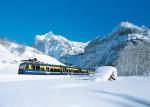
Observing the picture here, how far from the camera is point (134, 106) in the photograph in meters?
16.8

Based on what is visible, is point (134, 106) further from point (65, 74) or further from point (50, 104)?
point (65, 74)

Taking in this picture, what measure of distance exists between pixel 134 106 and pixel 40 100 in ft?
17.9

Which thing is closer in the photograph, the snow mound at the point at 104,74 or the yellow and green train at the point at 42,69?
the snow mound at the point at 104,74

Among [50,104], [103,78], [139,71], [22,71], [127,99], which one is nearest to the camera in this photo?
[50,104]

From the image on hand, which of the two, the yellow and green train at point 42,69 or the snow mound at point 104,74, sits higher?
the yellow and green train at point 42,69

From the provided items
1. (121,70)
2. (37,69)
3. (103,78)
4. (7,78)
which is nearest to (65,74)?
(37,69)

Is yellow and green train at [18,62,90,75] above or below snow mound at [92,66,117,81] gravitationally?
above

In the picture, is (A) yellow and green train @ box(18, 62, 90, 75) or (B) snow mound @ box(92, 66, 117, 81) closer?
(B) snow mound @ box(92, 66, 117, 81)

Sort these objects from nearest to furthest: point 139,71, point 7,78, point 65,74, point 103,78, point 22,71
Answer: point 103,78, point 7,78, point 22,71, point 65,74, point 139,71

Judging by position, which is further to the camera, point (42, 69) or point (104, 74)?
point (42, 69)

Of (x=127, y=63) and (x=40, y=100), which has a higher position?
(x=127, y=63)

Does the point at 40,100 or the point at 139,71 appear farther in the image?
the point at 139,71

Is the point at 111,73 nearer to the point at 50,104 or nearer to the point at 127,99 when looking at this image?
the point at 127,99

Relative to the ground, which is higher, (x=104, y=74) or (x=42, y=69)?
(x=42, y=69)
